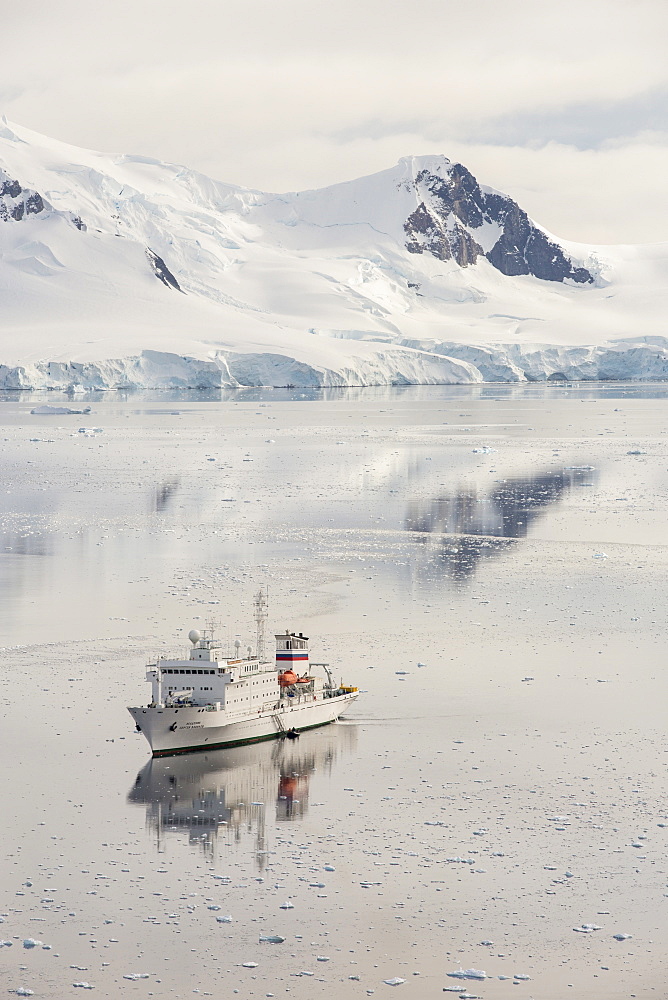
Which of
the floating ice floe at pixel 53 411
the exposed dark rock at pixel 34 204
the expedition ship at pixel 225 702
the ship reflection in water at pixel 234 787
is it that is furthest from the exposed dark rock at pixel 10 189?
the ship reflection in water at pixel 234 787

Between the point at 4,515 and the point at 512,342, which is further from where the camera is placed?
the point at 512,342

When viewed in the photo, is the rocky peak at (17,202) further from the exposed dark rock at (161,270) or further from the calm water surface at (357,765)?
the calm water surface at (357,765)

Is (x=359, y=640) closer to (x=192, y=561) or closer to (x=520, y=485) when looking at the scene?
(x=192, y=561)

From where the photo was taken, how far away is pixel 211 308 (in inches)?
6014

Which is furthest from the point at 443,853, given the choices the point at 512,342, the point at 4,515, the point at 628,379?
the point at 628,379

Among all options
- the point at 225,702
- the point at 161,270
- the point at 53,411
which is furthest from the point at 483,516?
the point at 161,270

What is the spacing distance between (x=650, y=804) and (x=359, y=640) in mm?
7380

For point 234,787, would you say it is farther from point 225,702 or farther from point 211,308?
point 211,308

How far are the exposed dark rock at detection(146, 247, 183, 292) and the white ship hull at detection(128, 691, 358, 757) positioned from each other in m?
140

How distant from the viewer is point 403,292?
640 ft

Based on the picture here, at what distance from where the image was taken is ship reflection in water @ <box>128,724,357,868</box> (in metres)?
12.8

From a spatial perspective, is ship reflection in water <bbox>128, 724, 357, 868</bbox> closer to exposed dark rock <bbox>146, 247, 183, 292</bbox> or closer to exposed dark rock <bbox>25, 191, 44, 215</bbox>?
exposed dark rock <bbox>146, 247, 183, 292</bbox>

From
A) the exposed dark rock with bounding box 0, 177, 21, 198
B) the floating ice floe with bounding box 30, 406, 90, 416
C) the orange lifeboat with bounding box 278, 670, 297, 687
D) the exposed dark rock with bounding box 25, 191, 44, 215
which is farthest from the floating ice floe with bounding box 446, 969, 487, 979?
the exposed dark rock with bounding box 0, 177, 21, 198

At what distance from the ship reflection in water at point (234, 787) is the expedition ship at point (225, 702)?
0.20 metres
